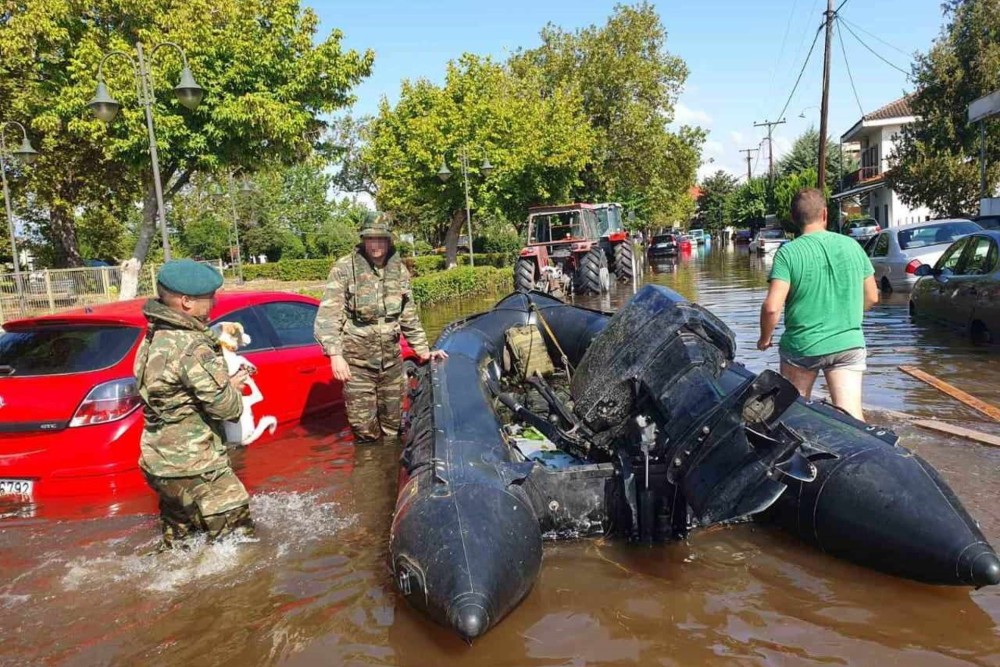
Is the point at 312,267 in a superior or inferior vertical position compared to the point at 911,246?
superior

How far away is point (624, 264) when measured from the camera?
20234mm

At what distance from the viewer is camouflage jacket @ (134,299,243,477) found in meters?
3.15

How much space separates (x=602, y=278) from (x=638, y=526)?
46.4ft

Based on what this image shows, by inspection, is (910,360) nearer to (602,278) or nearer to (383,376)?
(383,376)

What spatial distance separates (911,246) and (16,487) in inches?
504

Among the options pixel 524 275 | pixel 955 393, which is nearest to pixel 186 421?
pixel 955 393

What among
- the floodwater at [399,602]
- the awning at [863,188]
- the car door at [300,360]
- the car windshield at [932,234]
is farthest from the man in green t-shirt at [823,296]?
the awning at [863,188]

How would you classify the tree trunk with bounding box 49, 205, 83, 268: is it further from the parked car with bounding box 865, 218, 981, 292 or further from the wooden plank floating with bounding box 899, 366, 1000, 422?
the wooden plank floating with bounding box 899, 366, 1000, 422

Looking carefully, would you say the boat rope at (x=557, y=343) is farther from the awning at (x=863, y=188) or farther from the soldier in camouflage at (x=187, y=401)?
the awning at (x=863, y=188)

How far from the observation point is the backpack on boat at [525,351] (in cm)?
648

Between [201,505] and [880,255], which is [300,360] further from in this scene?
[880,255]

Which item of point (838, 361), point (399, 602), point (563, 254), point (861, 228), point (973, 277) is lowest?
point (399, 602)

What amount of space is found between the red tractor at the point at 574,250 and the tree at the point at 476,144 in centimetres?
539

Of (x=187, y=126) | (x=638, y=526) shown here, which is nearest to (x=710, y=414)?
(x=638, y=526)
